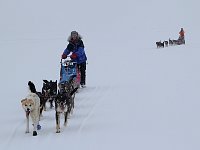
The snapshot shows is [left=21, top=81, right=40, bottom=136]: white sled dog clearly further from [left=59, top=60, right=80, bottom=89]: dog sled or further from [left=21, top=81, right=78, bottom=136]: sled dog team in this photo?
[left=59, top=60, right=80, bottom=89]: dog sled

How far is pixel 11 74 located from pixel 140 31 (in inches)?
1151

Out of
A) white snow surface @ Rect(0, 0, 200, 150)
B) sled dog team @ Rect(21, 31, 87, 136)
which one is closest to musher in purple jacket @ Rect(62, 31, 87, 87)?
sled dog team @ Rect(21, 31, 87, 136)

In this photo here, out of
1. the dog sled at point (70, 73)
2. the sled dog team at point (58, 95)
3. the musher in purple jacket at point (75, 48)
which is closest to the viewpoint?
the sled dog team at point (58, 95)

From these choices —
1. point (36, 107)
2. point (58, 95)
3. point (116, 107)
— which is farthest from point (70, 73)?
point (36, 107)

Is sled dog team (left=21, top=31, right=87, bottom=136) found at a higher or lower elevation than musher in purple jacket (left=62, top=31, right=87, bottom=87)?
lower

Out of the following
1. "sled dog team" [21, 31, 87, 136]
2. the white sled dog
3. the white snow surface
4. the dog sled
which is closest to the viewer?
the white snow surface

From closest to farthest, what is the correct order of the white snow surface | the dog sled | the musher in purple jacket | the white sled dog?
the white snow surface < the white sled dog < the dog sled < the musher in purple jacket

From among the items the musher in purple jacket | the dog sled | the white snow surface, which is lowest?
the white snow surface

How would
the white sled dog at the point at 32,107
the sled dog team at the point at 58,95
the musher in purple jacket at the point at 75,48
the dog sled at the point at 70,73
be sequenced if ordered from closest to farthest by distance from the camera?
the white sled dog at the point at 32,107 → the sled dog team at the point at 58,95 → the dog sled at the point at 70,73 → the musher in purple jacket at the point at 75,48

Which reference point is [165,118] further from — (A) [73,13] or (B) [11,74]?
(A) [73,13]

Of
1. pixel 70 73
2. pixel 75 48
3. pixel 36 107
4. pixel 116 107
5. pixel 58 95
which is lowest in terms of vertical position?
pixel 116 107

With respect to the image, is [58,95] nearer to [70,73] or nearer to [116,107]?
[116,107]

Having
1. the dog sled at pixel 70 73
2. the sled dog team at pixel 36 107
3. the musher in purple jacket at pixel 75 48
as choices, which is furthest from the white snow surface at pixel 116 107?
the musher in purple jacket at pixel 75 48

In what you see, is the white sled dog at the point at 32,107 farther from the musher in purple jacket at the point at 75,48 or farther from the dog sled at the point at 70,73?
the musher in purple jacket at the point at 75,48
